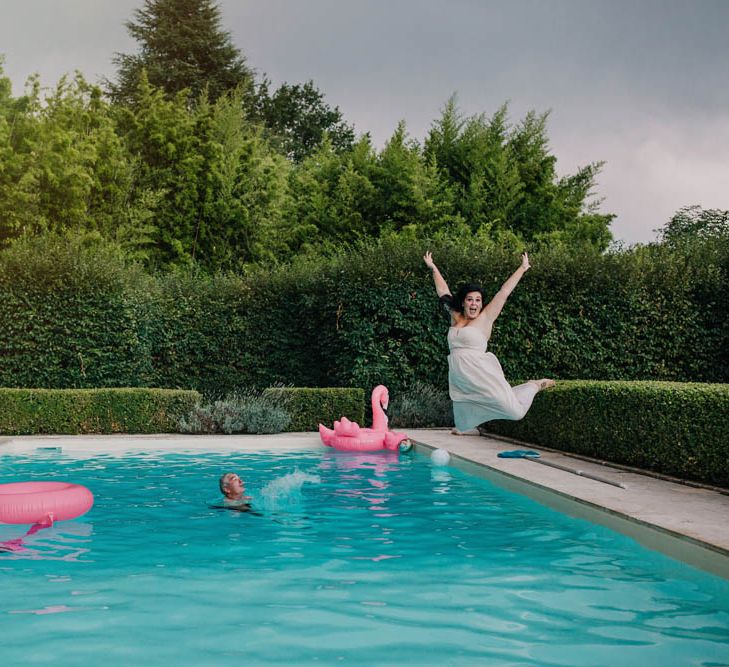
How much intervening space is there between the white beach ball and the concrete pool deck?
0.40ft

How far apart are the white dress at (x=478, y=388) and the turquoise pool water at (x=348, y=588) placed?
1.07 meters

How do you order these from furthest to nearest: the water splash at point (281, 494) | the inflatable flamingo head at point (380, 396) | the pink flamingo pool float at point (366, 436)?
the inflatable flamingo head at point (380, 396) → the pink flamingo pool float at point (366, 436) → the water splash at point (281, 494)

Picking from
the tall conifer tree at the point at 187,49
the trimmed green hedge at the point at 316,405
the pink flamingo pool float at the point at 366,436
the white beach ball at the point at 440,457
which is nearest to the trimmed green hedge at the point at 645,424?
the white beach ball at the point at 440,457

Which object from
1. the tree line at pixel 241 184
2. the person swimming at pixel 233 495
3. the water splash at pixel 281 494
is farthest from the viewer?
the tree line at pixel 241 184

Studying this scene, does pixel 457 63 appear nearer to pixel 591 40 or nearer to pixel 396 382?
pixel 591 40

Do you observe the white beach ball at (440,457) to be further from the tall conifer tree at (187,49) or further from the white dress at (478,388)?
the tall conifer tree at (187,49)

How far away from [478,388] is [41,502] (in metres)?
4.13

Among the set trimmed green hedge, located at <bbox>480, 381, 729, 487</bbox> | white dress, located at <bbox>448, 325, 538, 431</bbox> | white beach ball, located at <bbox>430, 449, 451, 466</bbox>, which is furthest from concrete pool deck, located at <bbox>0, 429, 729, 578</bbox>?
white dress, located at <bbox>448, 325, 538, 431</bbox>

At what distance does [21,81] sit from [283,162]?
395 inches

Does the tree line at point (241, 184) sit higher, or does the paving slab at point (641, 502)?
the tree line at point (241, 184)

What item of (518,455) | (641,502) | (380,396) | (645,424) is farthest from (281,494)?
(380,396)

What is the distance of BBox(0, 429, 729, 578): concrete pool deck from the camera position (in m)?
6.26

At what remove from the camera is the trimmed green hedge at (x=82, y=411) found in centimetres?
1603

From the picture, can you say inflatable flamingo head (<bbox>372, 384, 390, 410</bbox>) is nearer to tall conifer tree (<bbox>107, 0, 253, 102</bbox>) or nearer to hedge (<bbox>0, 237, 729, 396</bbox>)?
hedge (<bbox>0, 237, 729, 396</bbox>)
